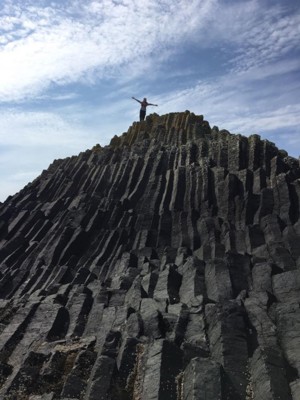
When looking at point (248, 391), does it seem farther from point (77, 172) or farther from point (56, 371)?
point (77, 172)

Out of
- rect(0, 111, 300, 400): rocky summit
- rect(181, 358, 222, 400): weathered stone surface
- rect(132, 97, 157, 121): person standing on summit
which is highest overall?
rect(132, 97, 157, 121): person standing on summit

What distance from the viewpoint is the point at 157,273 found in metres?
24.8

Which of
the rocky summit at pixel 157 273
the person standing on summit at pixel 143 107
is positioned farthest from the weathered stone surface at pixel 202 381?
the person standing on summit at pixel 143 107

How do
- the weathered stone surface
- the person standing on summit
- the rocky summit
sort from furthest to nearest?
1. the person standing on summit
2. the rocky summit
3. the weathered stone surface

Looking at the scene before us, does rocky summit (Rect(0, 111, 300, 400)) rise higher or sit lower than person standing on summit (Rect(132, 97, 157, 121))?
lower

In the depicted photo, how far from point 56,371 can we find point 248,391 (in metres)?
7.55

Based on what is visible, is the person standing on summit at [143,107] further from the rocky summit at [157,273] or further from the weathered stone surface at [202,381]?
the weathered stone surface at [202,381]

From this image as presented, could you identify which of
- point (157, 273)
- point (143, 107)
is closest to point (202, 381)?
point (157, 273)

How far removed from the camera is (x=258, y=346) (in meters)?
15.6

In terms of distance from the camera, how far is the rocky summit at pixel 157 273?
14.9 meters

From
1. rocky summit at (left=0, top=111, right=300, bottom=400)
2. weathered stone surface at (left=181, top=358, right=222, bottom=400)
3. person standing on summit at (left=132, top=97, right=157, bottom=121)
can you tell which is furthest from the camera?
person standing on summit at (left=132, top=97, right=157, bottom=121)

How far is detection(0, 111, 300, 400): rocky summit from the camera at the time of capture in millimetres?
14859

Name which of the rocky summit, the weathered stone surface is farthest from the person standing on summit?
the weathered stone surface

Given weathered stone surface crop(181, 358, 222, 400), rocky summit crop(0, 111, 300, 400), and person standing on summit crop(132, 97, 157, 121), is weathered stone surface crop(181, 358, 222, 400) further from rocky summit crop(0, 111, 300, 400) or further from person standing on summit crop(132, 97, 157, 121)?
person standing on summit crop(132, 97, 157, 121)
